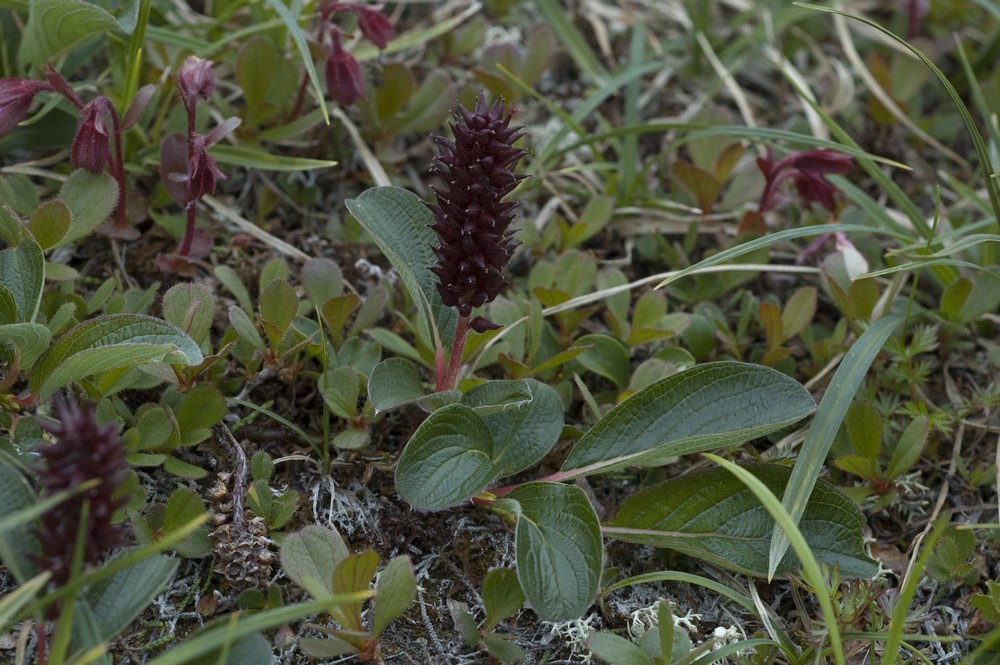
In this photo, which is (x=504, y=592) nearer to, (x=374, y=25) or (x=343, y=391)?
(x=343, y=391)

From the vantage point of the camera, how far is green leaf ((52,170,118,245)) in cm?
264

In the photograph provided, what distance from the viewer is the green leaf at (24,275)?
7.72ft

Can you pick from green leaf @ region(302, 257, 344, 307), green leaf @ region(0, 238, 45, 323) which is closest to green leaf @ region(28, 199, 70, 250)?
green leaf @ region(0, 238, 45, 323)

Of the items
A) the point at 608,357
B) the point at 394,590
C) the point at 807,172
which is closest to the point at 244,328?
the point at 394,590

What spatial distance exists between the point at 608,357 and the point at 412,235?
698 mm

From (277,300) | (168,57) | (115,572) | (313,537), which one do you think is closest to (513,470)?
(313,537)

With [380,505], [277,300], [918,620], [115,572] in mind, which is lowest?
[918,620]

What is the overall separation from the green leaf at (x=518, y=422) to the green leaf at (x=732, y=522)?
271mm

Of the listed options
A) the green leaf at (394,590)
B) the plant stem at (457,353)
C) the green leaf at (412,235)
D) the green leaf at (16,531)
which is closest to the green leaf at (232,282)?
the green leaf at (412,235)

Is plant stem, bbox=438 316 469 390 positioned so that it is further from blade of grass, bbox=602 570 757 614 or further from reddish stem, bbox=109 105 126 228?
reddish stem, bbox=109 105 126 228

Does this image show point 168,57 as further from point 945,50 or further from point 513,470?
point 945,50

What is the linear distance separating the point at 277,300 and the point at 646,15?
2.60 meters

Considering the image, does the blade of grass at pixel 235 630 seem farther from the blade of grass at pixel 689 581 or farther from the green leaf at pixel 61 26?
the green leaf at pixel 61 26

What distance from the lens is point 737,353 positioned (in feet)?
9.77
